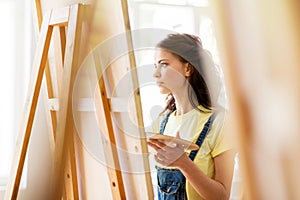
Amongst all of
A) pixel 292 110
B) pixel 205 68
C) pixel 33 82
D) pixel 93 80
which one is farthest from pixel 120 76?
pixel 292 110

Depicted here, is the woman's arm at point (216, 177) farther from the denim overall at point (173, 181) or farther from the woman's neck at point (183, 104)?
the woman's neck at point (183, 104)

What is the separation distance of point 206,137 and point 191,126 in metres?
0.07

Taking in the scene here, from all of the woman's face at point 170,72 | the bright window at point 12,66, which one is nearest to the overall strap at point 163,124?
the woman's face at point 170,72

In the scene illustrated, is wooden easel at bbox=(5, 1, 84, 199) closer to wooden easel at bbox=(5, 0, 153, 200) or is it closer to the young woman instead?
wooden easel at bbox=(5, 0, 153, 200)

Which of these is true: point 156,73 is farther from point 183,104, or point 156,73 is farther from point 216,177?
point 216,177

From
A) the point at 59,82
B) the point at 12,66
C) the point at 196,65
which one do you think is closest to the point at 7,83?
the point at 12,66

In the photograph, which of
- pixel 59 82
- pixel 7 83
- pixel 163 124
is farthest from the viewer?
pixel 7 83

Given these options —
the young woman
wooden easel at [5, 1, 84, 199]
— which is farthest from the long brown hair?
wooden easel at [5, 1, 84, 199]

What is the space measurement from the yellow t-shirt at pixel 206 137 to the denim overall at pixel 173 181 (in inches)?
0.5

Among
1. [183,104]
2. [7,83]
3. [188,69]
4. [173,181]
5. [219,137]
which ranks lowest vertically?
[173,181]

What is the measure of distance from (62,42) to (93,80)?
26 centimetres

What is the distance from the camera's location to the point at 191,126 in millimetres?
1047

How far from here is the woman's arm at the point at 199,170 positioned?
3.04 ft

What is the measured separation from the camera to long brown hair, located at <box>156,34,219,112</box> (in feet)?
3.47
